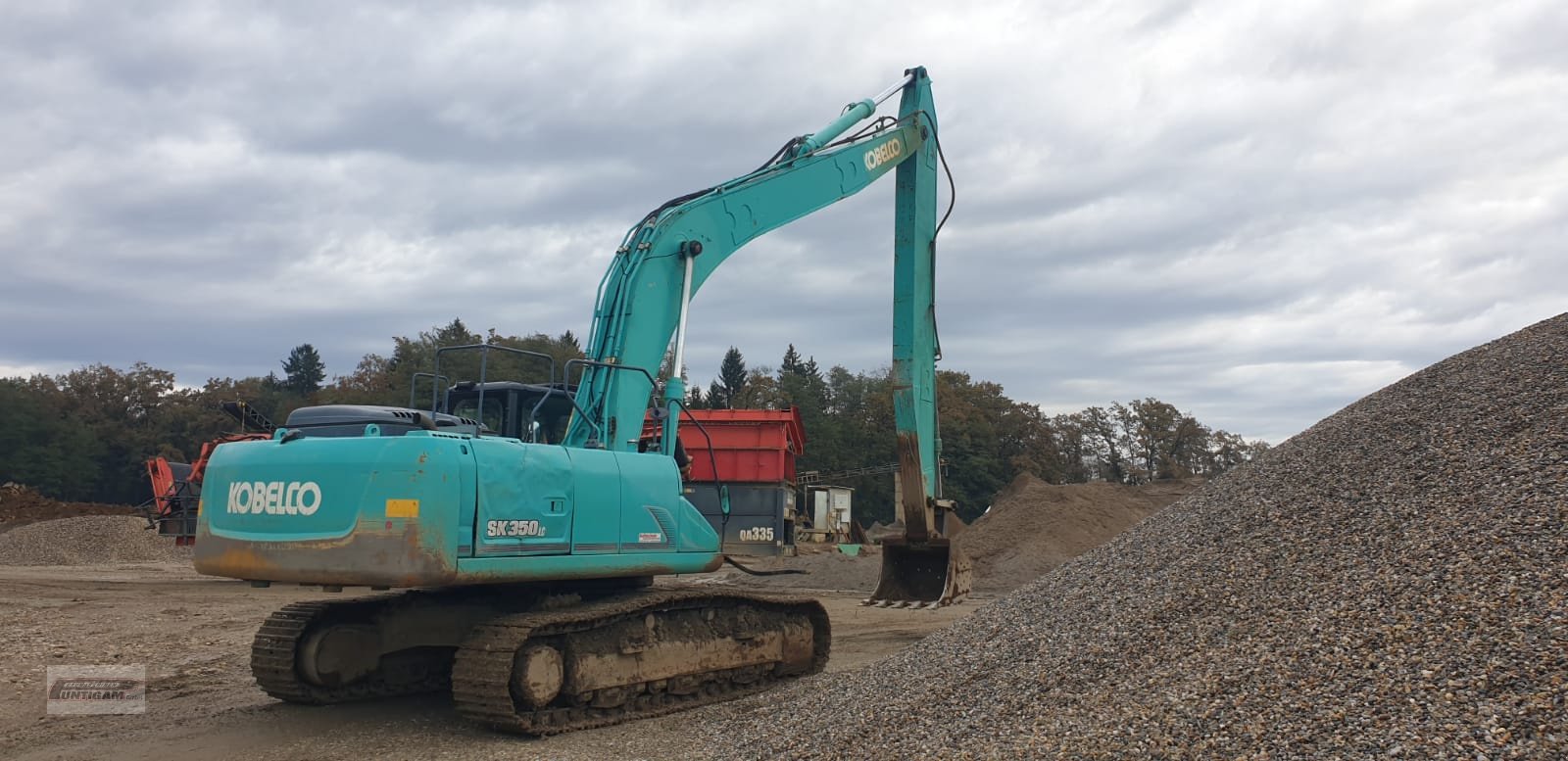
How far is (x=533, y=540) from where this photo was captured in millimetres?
7195

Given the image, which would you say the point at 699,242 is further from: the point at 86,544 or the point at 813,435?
the point at 813,435

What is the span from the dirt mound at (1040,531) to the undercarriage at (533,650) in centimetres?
1061

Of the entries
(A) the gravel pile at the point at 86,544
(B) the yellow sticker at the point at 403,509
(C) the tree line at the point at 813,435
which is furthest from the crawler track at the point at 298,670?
(C) the tree line at the point at 813,435

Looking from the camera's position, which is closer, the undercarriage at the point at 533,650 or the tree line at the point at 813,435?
the undercarriage at the point at 533,650

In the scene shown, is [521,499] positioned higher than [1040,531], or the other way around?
[521,499]

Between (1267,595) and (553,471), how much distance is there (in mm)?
4375

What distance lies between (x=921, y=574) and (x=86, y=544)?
21.7 m

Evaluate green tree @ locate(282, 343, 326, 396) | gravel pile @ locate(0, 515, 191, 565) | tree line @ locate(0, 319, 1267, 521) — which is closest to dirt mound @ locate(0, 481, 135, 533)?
gravel pile @ locate(0, 515, 191, 565)

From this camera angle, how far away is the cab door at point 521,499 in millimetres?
6895

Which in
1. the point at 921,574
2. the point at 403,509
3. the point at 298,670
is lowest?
the point at 298,670

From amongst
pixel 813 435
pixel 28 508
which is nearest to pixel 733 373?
pixel 813 435

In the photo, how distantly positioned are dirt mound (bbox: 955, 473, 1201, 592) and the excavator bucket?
7527 mm

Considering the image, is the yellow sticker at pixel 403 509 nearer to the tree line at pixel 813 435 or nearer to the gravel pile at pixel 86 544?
the gravel pile at pixel 86 544

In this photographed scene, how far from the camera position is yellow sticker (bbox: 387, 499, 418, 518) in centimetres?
654
